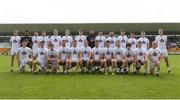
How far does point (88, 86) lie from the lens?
14.2m

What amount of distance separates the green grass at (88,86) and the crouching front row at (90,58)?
0.78 m

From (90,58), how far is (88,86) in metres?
4.31

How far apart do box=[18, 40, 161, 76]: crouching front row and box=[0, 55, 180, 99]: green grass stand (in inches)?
30.7

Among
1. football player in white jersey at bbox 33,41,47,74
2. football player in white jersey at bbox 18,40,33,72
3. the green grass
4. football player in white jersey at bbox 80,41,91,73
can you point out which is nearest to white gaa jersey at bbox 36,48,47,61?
football player in white jersey at bbox 33,41,47,74

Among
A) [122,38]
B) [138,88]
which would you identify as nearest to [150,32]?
[122,38]

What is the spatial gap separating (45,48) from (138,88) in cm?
595

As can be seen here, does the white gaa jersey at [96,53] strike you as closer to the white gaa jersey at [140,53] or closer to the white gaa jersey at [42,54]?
the white gaa jersey at [140,53]

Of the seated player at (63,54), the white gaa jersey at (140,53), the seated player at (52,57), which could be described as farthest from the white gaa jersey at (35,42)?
the white gaa jersey at (140,53)

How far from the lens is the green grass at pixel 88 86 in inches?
488

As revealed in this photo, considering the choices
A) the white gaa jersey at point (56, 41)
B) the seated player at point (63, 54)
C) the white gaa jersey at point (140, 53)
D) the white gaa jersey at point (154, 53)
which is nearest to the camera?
the white gaa jersey at point (154, 53)

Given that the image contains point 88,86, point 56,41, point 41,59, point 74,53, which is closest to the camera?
point 88,86

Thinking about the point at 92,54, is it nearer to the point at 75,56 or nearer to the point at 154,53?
the point at 75,56

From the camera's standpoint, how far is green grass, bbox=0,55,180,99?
Answer: 1240 cm

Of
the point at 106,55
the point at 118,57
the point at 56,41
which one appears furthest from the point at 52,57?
the point at 118,57
